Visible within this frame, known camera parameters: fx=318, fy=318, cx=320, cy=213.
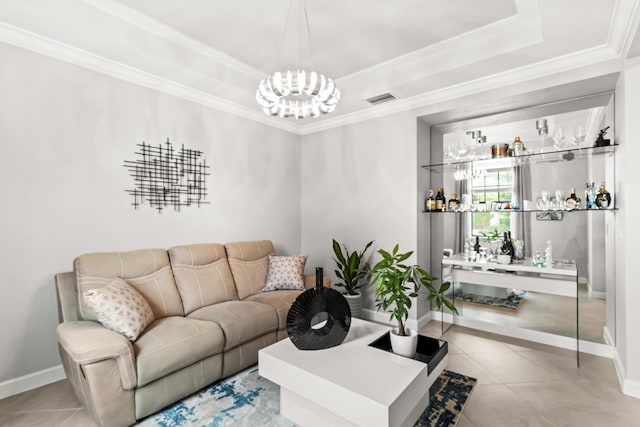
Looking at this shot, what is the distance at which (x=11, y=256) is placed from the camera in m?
2.30

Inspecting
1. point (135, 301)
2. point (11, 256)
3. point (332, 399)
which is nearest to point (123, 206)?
point (11, 256)

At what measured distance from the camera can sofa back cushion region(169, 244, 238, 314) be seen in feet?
9.51

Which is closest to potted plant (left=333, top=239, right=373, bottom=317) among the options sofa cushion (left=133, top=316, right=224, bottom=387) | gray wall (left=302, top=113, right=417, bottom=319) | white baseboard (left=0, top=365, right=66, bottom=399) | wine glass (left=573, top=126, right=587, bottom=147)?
gray wall (left=302, top=113, right=417, bottom=319)

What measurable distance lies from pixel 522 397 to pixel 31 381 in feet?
11.7

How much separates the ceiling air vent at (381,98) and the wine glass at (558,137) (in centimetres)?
159

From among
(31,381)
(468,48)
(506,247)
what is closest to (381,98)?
(468,48)

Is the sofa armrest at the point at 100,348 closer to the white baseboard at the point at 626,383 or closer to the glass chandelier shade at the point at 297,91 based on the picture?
the glass chandelier shade at the point at 297,91

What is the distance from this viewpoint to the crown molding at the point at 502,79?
2.56 meters

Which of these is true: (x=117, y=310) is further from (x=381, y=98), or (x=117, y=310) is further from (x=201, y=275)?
(x=381, y=98)

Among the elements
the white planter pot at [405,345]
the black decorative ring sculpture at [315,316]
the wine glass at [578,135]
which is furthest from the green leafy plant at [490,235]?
the black decorative ring sculpture at [315,316]

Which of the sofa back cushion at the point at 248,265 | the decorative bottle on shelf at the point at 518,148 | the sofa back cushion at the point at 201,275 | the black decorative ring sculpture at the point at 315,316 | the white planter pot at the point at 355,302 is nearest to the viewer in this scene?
the black decorative ring sculpture at the point at 315,316

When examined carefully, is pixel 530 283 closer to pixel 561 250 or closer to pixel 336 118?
pixel 561 250

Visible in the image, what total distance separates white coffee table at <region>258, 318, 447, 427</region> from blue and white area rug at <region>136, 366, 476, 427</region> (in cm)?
11

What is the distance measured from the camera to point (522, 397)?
7.38ft
